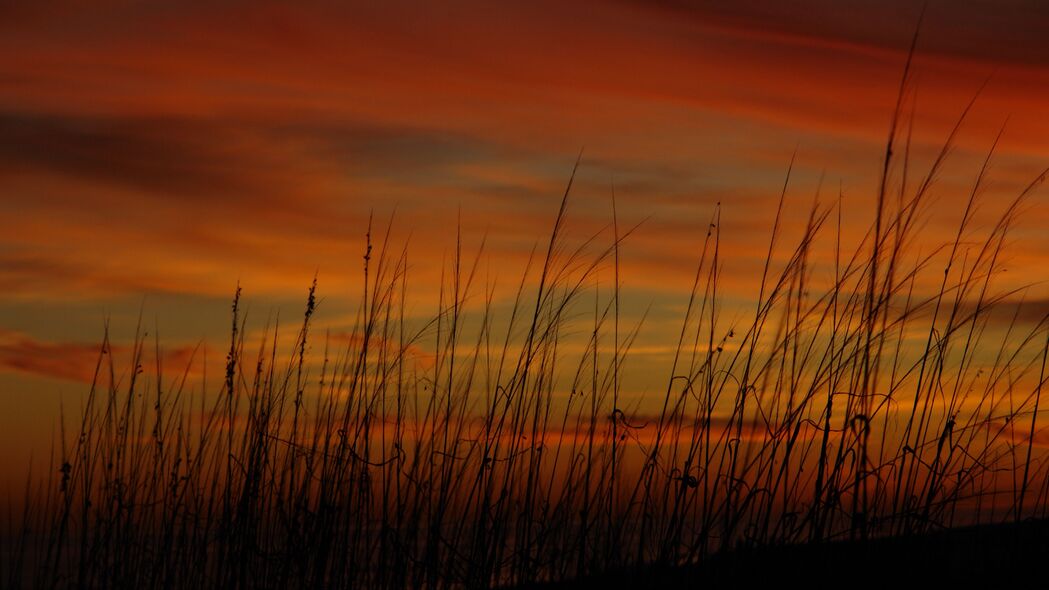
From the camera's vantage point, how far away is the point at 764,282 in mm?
2955

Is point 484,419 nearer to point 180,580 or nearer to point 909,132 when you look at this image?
point 180,580

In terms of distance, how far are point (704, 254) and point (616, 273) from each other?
0.28 metres

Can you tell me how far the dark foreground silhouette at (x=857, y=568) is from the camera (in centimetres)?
266

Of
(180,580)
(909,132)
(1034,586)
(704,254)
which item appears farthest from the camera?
(180,580)

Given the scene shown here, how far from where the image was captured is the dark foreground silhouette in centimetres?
266

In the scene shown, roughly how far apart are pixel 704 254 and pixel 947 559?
1118 mm

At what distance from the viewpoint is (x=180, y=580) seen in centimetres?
355

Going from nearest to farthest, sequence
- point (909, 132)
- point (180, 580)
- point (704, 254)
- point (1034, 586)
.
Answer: point (909, 132), point (1034, 586), point (704, 254), point (180, 580)

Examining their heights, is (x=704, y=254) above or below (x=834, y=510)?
above

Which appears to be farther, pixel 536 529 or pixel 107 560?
pixel 107 560

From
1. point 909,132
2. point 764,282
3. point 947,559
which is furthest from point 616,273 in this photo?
point 947,559

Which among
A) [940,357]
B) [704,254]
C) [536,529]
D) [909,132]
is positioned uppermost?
[909,132]

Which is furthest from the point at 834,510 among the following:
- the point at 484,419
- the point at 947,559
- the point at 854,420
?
the point at 484,419

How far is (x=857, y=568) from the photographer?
2.63 m
